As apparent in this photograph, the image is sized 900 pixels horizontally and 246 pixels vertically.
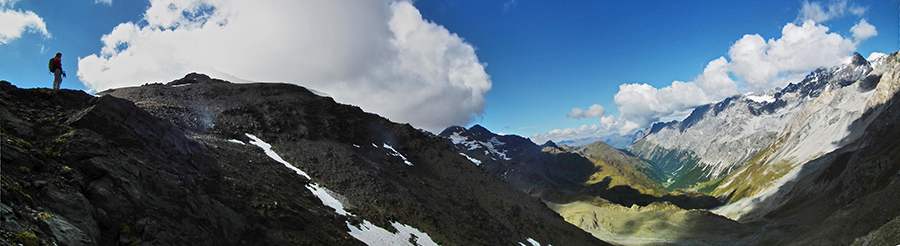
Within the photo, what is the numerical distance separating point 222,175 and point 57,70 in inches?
399

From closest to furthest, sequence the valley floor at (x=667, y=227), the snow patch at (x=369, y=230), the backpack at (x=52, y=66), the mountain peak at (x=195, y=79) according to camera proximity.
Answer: the backpack at (x=52, y=66)
the snow patch at (x=369, y=230)
the mountain peak at (x=195, y=79)
the valley floor at (x=667, y=227)

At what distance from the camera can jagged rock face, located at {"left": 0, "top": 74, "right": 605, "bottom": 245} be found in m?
13.1

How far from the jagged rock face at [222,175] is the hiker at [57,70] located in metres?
0.69

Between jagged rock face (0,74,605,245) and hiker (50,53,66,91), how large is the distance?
69cm

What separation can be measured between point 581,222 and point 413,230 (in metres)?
127

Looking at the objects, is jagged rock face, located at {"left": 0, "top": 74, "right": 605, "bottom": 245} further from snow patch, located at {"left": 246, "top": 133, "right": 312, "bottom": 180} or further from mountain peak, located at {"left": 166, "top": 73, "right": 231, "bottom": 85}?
mountain peak, located at {"left": 166, "top": 73, "right": 231, "bottom": 85}

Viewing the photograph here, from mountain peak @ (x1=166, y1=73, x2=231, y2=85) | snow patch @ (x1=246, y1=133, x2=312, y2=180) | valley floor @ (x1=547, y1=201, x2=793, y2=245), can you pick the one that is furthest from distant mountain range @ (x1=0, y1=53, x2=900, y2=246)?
valley floor @ (x1=547, y1=201, x2=793, y2=245)

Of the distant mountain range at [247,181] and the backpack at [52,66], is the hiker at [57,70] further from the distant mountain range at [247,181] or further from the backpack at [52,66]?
the distant mountain range at [247,181]

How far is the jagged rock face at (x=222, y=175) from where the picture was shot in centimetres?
1305

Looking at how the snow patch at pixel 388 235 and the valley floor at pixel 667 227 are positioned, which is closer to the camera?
the snow patch at pixel 388 235

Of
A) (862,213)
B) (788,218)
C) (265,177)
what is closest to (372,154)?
(265,177)

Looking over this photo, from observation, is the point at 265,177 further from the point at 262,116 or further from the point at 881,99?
the point at 881,99

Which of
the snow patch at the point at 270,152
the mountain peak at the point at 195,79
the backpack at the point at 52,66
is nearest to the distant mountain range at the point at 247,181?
the snow patch at the point at 270,152

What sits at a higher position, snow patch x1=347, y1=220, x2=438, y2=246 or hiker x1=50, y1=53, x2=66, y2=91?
hiker x1=50, y1=53, x2=66, y2=91
